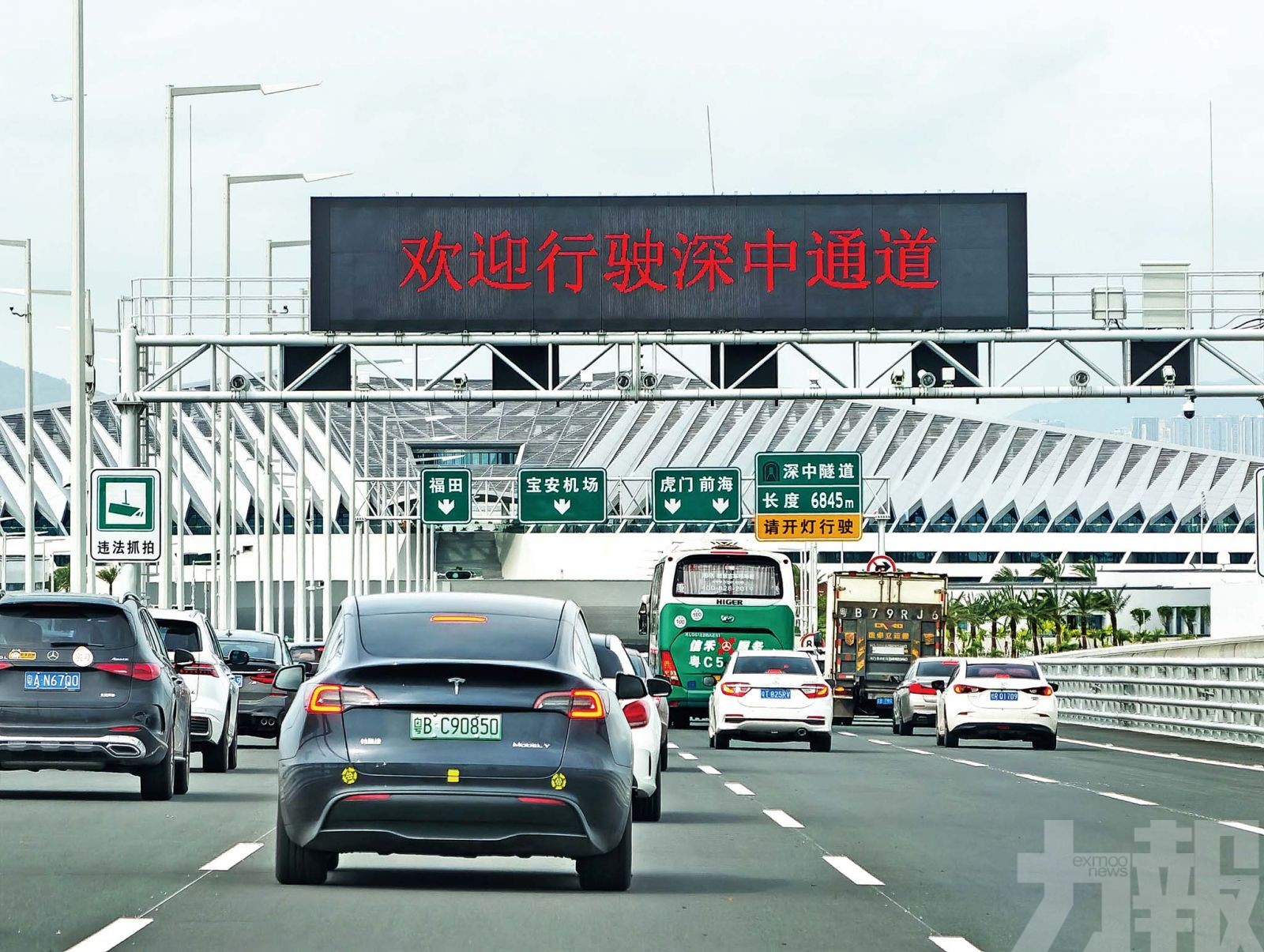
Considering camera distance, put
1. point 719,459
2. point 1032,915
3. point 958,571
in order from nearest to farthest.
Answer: point 1032,915 < point 958,571 < point 719,459

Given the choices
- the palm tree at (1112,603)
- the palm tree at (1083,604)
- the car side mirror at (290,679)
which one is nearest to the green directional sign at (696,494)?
the palm tree at (1112,603)

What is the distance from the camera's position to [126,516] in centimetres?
3194

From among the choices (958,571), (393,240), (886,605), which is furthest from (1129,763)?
(958,571)

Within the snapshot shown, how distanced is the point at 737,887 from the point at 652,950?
2.64 meters

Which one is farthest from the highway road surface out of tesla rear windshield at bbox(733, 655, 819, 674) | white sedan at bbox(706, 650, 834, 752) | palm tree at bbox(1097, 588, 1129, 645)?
palm tree at bbox(1097, 588, 1129, 645)

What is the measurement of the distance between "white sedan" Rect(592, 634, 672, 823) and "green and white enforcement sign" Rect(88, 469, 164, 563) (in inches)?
630

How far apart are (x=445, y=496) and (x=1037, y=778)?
1890 inches

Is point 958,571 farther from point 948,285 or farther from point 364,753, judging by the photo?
point 364,753

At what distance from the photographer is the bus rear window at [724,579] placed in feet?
139

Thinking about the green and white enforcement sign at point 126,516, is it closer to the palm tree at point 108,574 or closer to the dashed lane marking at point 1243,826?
the dashed lane marking at point 1243,826

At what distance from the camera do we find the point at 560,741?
34.2ft

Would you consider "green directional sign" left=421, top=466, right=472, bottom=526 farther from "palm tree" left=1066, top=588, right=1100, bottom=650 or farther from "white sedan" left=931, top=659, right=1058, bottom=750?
"palm tree" left=1066, top=588, right=1100, bottom=650

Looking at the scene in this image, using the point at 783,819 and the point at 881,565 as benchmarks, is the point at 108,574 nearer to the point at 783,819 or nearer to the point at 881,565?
the point at 881,565

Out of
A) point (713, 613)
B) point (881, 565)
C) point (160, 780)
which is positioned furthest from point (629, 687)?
point (881, 565)
